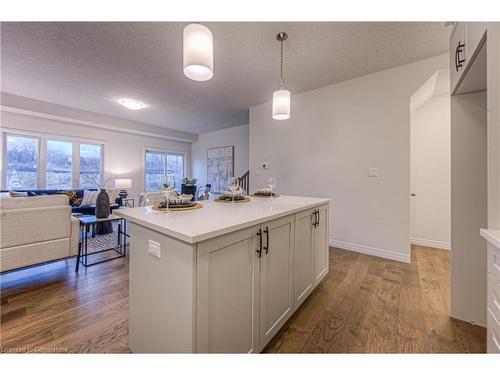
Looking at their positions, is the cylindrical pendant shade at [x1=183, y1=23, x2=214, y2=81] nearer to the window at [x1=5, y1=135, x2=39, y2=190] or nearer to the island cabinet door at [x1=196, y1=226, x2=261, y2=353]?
the island cabinet door at [x1=196, y1=226, x2=261, y2=353]

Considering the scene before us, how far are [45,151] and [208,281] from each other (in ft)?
19.5

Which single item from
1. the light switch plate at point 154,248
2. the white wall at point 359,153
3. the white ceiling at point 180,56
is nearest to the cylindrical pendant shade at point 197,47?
the white ceiling at point 180,56

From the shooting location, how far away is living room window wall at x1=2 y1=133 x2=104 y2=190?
4191 mm

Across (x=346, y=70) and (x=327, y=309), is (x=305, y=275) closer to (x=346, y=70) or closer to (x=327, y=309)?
(x=327, y=309)

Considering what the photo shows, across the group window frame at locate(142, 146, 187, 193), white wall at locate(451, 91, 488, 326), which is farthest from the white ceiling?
window frame at locate(142, 146, 187, 193)

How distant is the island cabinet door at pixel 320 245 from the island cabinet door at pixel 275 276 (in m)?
0.48

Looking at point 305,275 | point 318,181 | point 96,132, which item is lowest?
point 305,275

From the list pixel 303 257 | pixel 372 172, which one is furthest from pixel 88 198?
pixel 372 172

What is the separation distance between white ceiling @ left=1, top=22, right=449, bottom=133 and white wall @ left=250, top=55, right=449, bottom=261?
9.5 inches

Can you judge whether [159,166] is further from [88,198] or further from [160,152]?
[88,198]

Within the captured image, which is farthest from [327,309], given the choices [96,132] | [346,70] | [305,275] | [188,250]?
[96,132]
